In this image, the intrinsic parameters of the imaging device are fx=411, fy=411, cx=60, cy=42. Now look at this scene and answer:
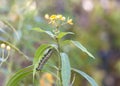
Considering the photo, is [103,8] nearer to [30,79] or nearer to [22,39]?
[22,39]

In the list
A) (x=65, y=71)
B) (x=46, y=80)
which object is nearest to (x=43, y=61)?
(x=65, y=71)

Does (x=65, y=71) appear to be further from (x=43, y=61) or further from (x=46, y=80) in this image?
(x=46, y=80)

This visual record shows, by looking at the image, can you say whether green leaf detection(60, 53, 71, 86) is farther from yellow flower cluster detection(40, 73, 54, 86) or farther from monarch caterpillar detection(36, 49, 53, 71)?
yellow flower cluster detection(40, 73, 54, 86)

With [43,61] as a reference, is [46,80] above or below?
above

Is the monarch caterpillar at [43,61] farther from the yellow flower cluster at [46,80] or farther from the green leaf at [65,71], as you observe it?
the yellow flower cluster at [46,80]

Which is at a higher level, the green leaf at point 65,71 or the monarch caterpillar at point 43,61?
the monarch caterpillar at point 43,61

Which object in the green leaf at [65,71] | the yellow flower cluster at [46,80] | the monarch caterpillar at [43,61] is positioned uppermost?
the yellow flower cluster at [46,80]

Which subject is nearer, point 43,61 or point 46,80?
point 43,61

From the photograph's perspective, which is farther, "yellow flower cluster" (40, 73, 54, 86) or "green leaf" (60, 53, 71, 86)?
"yellow flower cluster" (40, 73, 54, 86)

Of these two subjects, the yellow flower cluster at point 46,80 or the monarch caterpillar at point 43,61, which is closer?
the monarch caterpillar at point 43,61

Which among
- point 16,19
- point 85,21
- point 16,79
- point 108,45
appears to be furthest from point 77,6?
point 16,79

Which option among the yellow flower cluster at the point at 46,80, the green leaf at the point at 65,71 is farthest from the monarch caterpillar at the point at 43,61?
the yellow flower cluster at the point at 46,80

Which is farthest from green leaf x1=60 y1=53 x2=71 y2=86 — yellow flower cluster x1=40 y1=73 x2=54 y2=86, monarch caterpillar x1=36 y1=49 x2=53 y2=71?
yellow flower cluster x1=40 y1=73 x2=54 y2=86
